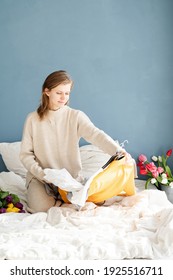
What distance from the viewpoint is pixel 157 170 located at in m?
3.34

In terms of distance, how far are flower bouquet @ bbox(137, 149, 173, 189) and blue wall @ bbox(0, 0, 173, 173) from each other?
0.29 feet

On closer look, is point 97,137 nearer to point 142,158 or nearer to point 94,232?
point 94,232

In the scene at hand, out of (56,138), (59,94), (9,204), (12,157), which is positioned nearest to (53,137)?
(56,138)

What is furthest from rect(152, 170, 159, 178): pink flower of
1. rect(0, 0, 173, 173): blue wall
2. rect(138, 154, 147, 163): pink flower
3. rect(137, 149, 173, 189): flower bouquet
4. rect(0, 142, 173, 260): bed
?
rect(0, 142, 173, 260): bed

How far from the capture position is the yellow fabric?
2.37 meters

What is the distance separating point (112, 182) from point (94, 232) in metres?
0.45

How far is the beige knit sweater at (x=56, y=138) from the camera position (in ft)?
8.77

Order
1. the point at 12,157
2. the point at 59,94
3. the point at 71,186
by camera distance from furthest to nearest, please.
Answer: the point at 12,157 < the point at 59,94 < the point at 71,186

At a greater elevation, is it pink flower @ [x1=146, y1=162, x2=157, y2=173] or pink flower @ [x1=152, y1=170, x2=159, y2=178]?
pink flower @ [x1=146, y1=162, x2=157, y2=173]

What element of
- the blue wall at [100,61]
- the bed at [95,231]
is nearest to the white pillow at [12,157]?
the blue wall at [100,61]

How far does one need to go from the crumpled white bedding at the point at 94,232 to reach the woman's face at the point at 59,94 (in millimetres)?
611

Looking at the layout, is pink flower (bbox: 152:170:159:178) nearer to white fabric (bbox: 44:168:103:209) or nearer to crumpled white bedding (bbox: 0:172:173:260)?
crumpled white bedding (bbox: 0:172:173:260)

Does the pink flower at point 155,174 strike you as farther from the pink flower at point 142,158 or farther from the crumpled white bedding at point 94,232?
the crumpled white bedding at point 94,232

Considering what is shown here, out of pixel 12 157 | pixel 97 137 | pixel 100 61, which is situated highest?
pixel 100 61
